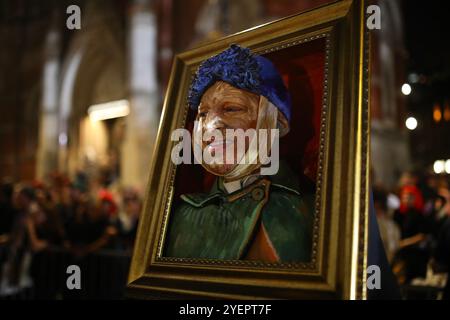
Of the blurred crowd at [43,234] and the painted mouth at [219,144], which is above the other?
the painted mouth at [219,144]

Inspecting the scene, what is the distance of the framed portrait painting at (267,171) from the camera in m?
1.23

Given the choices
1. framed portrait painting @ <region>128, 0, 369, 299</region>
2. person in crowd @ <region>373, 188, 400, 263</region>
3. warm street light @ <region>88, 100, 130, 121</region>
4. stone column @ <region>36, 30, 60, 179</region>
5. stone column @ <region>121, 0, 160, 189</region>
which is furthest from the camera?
warm street light @ <region>88, 100, 130, 121</region>

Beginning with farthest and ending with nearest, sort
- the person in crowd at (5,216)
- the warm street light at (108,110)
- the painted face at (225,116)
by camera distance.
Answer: the warm street light at (108,110)
the person in crowd at (5,216)
the painted face at (225,116)

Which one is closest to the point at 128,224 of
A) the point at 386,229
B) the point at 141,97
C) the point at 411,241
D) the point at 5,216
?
the point at 5,216

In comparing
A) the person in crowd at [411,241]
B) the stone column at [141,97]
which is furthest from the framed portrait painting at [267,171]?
the stone column at [141,97]

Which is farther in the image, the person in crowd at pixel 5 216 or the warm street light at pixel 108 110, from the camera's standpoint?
the warm street light at pixel 108 110

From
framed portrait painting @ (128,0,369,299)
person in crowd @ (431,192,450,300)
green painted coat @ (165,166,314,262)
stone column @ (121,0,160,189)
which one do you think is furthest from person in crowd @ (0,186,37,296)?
stone column @ (121,0,160,189)

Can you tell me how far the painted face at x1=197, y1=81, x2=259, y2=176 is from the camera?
5.12ft

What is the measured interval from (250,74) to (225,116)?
0.58 ft

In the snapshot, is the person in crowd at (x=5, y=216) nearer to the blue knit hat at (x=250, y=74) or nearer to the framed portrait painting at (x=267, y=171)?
the framed portrait painting at (x=267, y=171)

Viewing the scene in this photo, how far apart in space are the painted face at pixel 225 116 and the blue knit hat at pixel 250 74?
3 centimetres

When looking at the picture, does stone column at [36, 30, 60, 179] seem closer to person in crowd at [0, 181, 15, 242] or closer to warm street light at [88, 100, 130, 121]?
warm street light at [88, 100, 130, 121]

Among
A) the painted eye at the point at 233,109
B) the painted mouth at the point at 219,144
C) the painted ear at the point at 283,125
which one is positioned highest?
the painted eye at the point at 233,109

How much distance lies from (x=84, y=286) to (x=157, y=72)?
832cm
